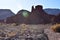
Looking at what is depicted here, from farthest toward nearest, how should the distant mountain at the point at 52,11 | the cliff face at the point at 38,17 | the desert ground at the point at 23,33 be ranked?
the distant mountain at the point at 52,11 < the cliff face at the point at 38,17 < the desert ground at the point at 23,33

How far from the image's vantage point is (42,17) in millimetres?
41906

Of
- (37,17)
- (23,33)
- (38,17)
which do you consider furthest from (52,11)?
(23,33)

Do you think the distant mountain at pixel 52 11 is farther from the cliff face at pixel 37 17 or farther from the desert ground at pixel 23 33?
the desert ground at pixel 23 33

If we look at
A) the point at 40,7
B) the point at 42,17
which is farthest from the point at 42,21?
the point at 40,7

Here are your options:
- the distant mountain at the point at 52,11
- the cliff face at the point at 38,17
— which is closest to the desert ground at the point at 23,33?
the cliff face at the point at 38,17

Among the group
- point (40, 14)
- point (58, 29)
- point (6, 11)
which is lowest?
point (6, 11)

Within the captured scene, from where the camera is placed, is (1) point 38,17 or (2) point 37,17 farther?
(1) point 38,17

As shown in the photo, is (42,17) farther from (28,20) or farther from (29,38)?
(29,38)

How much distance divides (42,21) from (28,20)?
330 cm

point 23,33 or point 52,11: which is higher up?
point 23,33

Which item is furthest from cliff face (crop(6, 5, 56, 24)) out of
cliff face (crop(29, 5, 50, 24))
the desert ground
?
the desert ground

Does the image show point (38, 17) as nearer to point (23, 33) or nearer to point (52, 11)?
point (52, 11)

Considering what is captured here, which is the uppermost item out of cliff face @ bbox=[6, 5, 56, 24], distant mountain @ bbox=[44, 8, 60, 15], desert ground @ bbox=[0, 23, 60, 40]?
desert ground @ bbox=[0, 23, 60, 40]

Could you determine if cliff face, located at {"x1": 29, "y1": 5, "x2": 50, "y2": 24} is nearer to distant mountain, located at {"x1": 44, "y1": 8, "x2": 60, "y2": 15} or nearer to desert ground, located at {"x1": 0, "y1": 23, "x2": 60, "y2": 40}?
distant mountain, located at {"x1": 44, "y1": 8, "x2": 60, "y2": 15}
